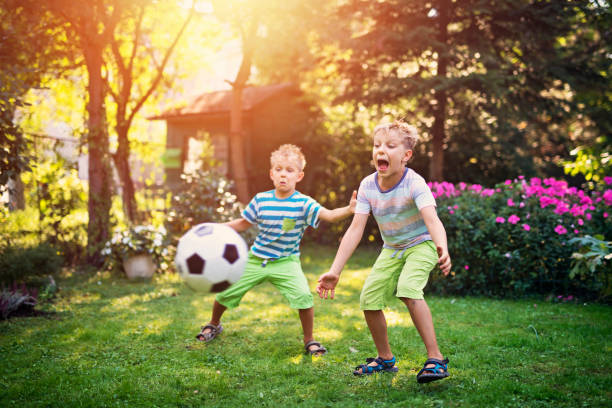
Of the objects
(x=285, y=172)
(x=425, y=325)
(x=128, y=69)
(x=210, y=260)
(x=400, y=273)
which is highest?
(x=128, y=69)

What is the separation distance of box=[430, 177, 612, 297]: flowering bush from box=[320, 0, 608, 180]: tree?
3.16 metres

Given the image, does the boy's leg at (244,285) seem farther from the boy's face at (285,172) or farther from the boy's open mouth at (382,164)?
the boy's open mouth at (382,164)

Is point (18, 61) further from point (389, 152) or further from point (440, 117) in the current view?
point (440, 117)

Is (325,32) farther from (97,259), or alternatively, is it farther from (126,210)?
(97,259)

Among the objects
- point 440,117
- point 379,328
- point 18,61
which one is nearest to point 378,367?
point 379,328

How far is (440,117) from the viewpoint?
10.7 meters

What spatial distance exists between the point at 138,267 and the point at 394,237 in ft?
17.5

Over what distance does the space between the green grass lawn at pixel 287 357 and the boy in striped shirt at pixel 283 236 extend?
405mm

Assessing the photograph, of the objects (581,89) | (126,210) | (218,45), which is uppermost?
(218,45)

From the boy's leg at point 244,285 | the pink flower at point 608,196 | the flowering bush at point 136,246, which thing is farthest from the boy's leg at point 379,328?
the flowering bush at point 136,246

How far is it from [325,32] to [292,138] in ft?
12.6

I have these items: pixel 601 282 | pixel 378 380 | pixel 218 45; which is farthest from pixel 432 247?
pixel 218 45

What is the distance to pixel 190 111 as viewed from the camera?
15141mm

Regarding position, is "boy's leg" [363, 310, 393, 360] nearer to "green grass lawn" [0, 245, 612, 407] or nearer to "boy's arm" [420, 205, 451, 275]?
"green grass lawn" [0, 245, 612, 407]
